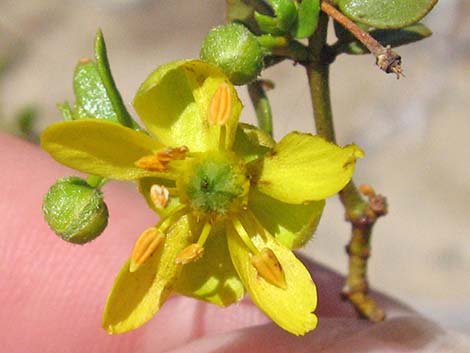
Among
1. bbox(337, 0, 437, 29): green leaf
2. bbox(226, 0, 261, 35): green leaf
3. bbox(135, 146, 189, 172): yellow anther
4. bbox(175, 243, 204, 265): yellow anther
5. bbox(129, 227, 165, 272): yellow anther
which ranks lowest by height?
bbox(175, 243, 204, 265): yellow anther

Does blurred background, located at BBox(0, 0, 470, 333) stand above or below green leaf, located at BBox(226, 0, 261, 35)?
below

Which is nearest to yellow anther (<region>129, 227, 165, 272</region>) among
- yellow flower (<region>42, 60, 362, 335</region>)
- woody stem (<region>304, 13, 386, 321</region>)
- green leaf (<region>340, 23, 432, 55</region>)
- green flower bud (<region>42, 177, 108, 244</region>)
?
yellow flower (<region>42, 60, 362, 335</region>)

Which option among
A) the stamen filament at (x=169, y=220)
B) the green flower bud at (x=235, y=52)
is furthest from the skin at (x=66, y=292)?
the green flower bud at (x=235, y=52)

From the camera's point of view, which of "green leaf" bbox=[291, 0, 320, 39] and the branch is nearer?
the branch

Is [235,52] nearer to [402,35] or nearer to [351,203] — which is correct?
[402,35]

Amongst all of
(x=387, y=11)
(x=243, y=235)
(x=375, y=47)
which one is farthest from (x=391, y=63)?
(x=243, y=235)

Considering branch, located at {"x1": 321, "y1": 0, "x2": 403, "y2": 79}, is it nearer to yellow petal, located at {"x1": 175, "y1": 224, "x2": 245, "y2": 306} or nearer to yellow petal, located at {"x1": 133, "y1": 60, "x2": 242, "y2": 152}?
yellow petal, located at {"x1": 133, "y1": 60, "x2": 242, "y2": 152}

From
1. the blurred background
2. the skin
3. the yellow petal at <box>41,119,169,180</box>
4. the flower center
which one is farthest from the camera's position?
the blurred background

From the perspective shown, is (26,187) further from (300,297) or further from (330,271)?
(300,297)
